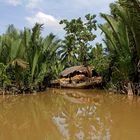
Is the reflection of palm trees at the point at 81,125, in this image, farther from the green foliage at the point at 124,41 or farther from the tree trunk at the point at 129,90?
the green foliage at the point at 124,41

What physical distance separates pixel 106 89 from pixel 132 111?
893 cm

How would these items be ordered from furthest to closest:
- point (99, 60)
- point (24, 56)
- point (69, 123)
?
point (99, 60) → point (24, 56) → point (69, 123)

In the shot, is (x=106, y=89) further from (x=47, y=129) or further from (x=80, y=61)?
(x=47, y=129)

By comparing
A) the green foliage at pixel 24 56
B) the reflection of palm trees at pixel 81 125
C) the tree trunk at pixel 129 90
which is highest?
the green foliage at pixel 24 56

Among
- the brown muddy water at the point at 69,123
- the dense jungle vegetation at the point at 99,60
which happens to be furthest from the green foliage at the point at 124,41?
the brown muddy water at the point at 69,123

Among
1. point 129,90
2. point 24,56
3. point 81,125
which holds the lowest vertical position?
point 81,125

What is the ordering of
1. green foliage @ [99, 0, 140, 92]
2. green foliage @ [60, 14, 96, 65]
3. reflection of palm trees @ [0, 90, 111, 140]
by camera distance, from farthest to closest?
1. green foliage @ [60, 14, 96, 65]
2. green foliage @ [99, 0, 140, 92]
3. reflection of palm trees @ [0, 90, 111, 140]

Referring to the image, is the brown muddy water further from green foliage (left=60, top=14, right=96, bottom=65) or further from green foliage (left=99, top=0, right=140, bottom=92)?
green foliage (left=60, top=14, right=96, bottom=65)

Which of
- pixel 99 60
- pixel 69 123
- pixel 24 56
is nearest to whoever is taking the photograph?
pixel 69 123

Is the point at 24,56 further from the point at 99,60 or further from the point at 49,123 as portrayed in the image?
the point at 49,123

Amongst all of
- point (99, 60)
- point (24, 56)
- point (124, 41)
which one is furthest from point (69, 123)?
point (99, 60)

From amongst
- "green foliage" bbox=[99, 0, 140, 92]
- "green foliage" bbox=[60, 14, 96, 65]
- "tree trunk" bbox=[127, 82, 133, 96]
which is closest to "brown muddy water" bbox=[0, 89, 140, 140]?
"tree trunk" bbox=[127, 82, 133, 96]

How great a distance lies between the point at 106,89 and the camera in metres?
20.9

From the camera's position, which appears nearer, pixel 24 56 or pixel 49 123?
pixel 49 123
